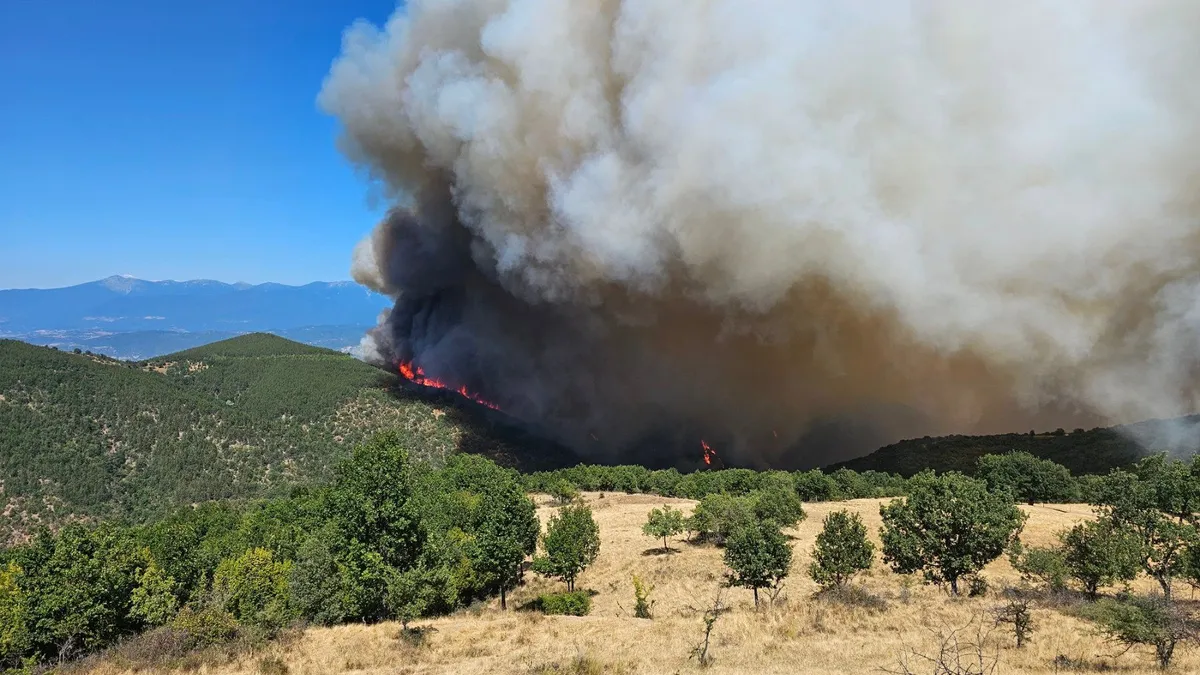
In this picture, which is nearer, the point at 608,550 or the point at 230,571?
the point at 230,571

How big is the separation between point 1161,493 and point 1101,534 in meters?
5.78

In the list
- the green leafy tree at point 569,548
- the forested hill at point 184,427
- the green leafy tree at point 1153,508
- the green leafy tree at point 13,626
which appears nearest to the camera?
the green leafy tree at point 13,626

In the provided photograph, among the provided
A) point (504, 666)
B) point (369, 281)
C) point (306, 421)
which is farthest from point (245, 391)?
point (504, 666)

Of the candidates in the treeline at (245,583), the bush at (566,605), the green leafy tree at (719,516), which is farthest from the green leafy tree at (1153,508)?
the treeline at (245,583)

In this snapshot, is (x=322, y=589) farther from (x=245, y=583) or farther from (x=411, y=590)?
(x=411, y=590)

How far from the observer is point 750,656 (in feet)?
50.1

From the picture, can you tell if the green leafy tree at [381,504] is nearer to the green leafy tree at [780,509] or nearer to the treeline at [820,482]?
the green leafy tree at [780,509]

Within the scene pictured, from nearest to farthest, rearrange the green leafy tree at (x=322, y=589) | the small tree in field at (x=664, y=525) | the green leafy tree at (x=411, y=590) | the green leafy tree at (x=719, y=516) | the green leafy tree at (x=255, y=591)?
the green leafy tree at (x=411, y=590) < the green leafy tree at (x=255, y=591) < the green leafy tree at (x=322, y=589) < the small tree in field at (x=664, y=525) < the green leafy tree at (x=719, y=516)

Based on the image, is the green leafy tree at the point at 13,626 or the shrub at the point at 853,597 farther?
the shrub at the point at 853,597

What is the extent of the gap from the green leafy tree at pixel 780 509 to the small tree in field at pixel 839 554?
37.6 feet

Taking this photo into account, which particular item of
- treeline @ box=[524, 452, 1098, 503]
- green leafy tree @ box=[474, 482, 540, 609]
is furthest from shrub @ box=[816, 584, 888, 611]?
treeline @ box=[524, 452, 1098, 503]

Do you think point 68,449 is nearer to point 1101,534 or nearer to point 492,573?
point 492,573

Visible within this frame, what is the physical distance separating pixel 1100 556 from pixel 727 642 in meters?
13.7

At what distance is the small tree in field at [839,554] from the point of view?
24.8 m
